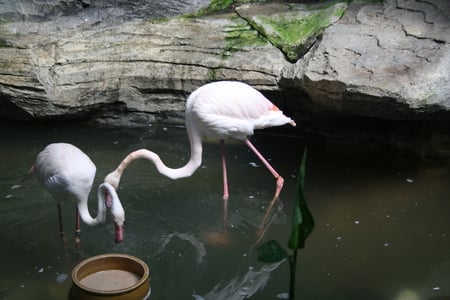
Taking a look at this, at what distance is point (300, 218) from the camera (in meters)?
2.09

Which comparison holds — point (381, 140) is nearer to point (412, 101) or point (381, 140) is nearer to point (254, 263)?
point (412, 101)

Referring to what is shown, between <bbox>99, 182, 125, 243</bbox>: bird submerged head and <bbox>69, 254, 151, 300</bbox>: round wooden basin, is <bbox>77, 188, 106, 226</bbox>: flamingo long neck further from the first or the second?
<bbox>69, 254, 151, 300</bbox>: round wooden basin

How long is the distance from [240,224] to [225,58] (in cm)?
171

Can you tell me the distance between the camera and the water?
Answer: 332 cm

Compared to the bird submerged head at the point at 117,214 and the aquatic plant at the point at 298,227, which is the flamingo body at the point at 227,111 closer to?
the bird submerged head at the point at 117,214

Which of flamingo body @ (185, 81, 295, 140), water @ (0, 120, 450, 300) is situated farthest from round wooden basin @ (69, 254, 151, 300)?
flamingo body @ (185, 81, 295, 140)

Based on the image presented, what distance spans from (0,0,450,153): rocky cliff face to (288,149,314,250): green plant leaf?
7.50 ft

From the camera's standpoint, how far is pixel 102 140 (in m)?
5.23

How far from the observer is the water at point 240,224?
10.9 ft

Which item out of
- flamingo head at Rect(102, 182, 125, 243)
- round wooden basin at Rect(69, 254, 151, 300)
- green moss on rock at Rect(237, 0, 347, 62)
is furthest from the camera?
green moss on rock at Rect(237, 0, 347, 62)

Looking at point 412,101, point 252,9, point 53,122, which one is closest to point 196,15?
point 252,9

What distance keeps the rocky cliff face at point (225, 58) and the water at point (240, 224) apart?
277 millimetres

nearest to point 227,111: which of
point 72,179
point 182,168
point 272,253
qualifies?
point 182,168

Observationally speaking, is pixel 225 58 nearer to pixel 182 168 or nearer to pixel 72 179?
A: pixel 182 168
